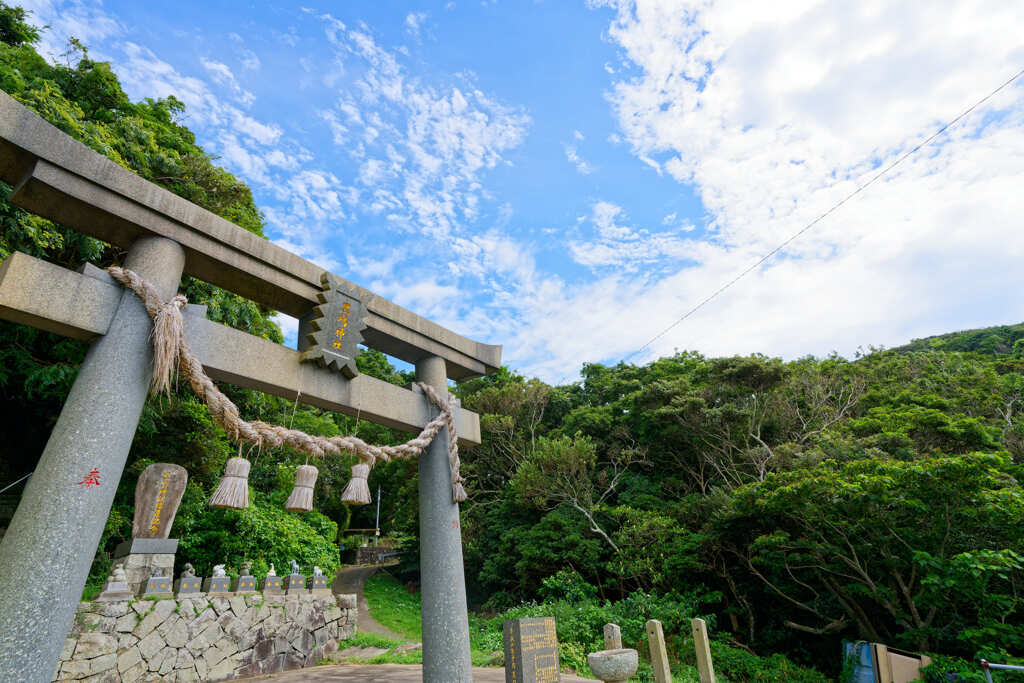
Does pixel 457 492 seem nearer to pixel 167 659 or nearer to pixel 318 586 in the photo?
pixel 167 659

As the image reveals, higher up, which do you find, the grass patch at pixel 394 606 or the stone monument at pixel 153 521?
the stone monument at pixel 153 521

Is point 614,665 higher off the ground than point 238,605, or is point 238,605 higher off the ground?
point 238,605

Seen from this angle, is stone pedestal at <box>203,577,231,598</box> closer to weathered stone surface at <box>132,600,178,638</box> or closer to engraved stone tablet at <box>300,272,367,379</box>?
weathered stone surface at <box>132,600,178,638</box>

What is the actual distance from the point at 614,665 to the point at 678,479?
28.4 ft

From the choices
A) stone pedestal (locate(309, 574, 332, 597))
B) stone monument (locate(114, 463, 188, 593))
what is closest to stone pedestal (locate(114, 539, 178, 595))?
stone monument (locate(114, 463, 188, 593))

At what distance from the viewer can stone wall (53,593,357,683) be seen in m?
6.35

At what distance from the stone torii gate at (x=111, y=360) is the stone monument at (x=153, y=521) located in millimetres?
5039

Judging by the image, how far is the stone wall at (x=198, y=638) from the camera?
6352 mm

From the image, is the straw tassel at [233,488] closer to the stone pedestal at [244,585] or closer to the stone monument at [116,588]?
the stone monument at [116,588]

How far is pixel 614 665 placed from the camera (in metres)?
5.23

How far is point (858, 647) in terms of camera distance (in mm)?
7641

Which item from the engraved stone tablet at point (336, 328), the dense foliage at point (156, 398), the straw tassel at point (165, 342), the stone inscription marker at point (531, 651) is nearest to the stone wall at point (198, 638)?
the dense foliage at point (156, 398)

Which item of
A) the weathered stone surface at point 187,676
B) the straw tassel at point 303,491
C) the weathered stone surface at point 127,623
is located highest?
the straw tassel at point 303,491

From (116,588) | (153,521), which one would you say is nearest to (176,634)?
(116,588)
